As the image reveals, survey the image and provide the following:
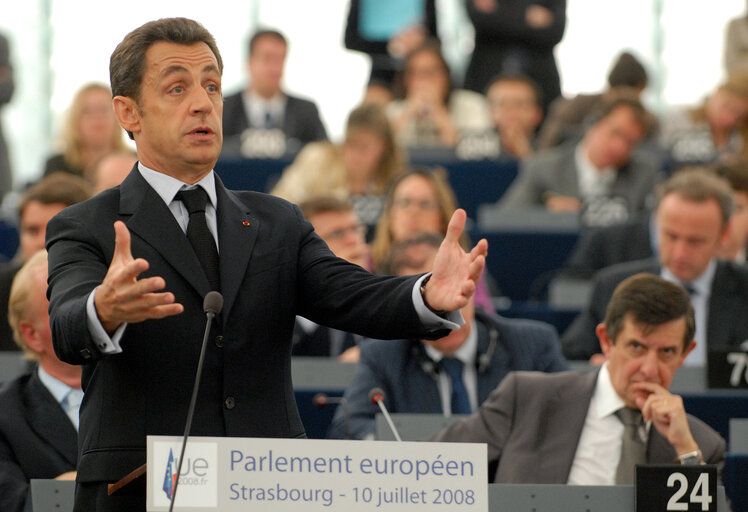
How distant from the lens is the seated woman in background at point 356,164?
23.7 ft

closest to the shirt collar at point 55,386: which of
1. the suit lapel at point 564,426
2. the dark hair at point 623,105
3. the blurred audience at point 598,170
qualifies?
the suit lapel at point 564,426

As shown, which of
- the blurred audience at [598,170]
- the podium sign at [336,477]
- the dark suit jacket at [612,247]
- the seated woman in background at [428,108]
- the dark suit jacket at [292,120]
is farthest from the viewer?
the seated woman in background at [428,108]

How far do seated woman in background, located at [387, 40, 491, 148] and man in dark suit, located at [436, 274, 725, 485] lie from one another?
16.6 ft

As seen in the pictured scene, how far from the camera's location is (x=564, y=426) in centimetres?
383

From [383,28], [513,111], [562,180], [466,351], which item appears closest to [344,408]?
[466,351]

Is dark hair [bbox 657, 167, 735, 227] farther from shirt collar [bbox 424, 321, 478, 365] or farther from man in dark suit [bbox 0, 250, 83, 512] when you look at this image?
man in dark suit [bbox 0, 250, 83, 512]

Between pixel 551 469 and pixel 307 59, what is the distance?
8.13 meters

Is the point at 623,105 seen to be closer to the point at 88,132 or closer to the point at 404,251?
the point at 88,132

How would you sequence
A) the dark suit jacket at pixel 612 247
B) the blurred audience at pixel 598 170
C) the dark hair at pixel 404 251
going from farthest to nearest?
1. the blurred audience at pixel 598 170
2. the dark suit jacket at pixel 612 247
3. the dark hair at pixel 404 251

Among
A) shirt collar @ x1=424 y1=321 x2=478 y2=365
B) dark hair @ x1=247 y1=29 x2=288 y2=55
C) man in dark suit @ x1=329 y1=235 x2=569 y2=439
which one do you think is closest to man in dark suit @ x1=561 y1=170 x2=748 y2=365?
man in dark suit @ x1=329 y1=235 x2=569 y2=439

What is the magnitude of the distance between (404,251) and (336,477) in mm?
2690

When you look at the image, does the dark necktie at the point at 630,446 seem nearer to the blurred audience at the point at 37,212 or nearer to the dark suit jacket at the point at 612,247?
the blurred audience at the point at 37,212

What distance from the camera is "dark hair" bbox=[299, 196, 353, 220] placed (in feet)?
18.0

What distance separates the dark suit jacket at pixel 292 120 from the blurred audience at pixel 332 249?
10.5 feet
